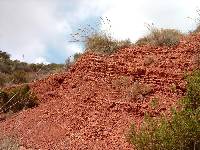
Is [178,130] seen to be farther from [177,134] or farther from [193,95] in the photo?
[193,95]

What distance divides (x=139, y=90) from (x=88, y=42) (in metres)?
4.49

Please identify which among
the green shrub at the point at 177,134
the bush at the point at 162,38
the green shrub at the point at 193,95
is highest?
the bush at the point at 162,38

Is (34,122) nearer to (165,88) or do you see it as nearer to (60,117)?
(60,117)

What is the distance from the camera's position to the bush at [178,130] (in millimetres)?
8633

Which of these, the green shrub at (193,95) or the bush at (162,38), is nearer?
the green shrub at (193,95)

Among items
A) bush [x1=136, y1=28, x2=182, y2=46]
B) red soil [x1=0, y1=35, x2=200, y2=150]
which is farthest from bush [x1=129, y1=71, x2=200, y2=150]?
bush [x1=136, y1=28, x2=182, y2=46]

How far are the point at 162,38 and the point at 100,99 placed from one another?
3.69 metres

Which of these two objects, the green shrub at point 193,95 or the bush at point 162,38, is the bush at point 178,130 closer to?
the green shrub at point 193,95

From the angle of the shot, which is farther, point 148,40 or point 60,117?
point 148,40

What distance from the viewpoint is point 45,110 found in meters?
14.0

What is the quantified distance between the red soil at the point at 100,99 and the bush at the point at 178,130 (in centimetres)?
204

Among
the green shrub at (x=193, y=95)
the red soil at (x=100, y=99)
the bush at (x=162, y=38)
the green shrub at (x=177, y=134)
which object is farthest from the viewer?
the bush at (x=162, y=38)

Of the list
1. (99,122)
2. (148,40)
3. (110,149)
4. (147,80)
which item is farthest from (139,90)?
(148,40)

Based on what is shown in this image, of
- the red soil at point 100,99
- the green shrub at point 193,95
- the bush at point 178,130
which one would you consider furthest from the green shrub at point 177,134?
the red soil at point 100,99
